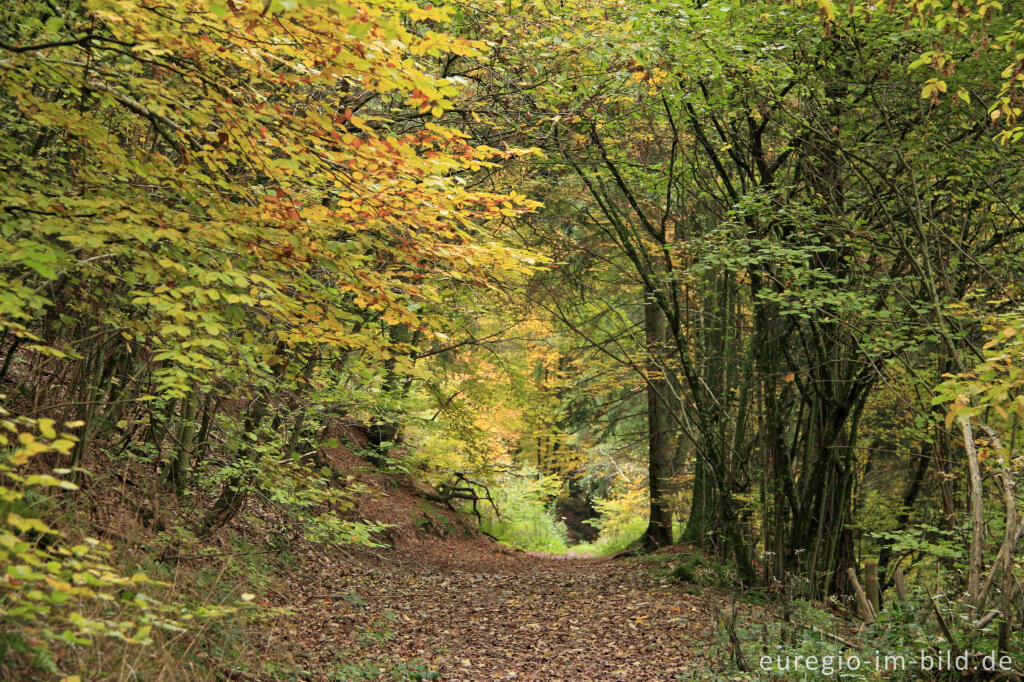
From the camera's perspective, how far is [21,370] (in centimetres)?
615

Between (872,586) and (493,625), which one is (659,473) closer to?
(493,625)

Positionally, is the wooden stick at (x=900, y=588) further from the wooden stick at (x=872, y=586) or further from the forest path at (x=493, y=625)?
the forest path at (x=493, y=625)

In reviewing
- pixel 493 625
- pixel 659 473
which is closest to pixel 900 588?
pixel 493 625

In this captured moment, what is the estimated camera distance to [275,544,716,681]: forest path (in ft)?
20.0

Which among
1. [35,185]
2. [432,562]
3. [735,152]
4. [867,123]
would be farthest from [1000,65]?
[432,562]

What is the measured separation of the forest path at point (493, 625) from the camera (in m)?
6.10

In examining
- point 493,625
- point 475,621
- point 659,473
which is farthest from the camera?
point 659,473

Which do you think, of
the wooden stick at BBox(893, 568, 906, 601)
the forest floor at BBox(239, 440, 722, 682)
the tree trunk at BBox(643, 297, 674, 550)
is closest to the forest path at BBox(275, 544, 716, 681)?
the forest floor at BBox(239, 440, 722, 682)

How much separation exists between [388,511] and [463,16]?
29.5ft

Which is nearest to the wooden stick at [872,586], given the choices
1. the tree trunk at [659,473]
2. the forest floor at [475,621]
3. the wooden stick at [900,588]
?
the wooden stick at [900,588]

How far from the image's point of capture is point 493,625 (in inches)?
315

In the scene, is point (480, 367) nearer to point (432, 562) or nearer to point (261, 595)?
point (432, 562)

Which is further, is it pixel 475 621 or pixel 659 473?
pixel 659 473

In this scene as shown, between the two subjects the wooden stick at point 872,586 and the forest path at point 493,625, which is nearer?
the forest path at point 493,625
